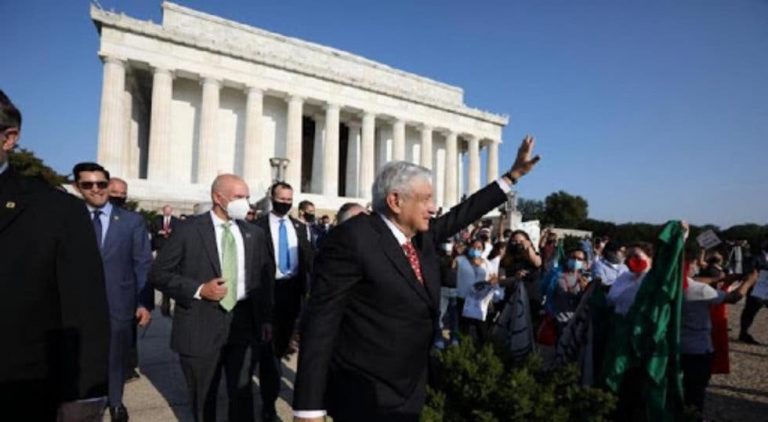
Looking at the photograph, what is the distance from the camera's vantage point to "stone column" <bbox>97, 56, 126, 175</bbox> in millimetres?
28547

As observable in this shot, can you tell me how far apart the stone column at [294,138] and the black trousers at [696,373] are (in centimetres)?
3283

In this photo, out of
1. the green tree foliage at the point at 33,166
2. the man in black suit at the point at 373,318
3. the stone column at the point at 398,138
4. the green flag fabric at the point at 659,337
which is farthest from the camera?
the stone column at the point at 398,138

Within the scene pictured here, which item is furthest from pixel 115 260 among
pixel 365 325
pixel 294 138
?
pixel 294 138

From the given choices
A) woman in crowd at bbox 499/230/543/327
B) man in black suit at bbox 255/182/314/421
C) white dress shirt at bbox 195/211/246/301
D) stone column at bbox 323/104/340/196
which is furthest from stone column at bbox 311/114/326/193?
white dress shirt at bbox 195/211/246/301

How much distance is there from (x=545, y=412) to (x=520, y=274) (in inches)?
111

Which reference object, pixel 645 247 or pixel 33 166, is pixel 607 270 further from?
pixel 33 166

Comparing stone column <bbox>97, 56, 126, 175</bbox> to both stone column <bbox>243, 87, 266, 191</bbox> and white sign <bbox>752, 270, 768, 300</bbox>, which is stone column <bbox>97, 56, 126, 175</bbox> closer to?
stone column <bbox>243, 87, 266, 191</bbox>

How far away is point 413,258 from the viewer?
7.96ft

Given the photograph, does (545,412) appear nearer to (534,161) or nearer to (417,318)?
(417,318)

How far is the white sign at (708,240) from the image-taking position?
185 inches

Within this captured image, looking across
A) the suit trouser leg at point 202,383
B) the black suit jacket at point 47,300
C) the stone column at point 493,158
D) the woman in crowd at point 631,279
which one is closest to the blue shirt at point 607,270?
the woman in crowd at point 631,279

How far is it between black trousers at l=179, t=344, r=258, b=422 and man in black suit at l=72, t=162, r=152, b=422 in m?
0.78

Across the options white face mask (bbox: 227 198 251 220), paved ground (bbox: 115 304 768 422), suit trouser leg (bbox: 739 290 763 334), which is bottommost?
paved ground (bbox: 115 304 768 422)

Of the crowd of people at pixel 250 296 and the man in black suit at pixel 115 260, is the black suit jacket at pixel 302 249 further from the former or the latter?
the man in black suit at pixel 115 260
